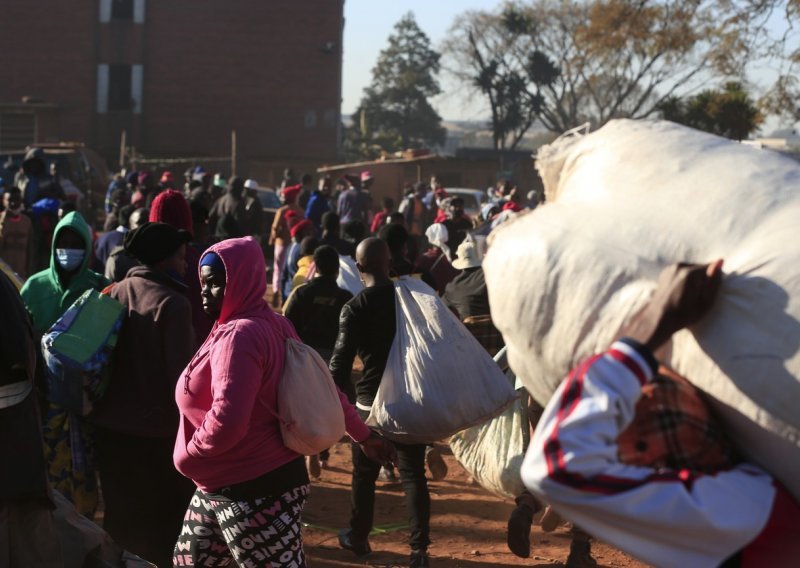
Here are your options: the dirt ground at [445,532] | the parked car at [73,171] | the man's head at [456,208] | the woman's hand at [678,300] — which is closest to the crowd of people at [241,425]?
the woman's hand at [678,300]

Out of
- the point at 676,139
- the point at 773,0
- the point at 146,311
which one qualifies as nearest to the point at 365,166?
the point at 773,0

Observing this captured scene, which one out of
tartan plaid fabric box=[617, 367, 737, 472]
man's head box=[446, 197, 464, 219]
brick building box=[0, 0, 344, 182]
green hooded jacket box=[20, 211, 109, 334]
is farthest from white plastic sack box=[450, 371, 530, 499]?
brick building box=[0, 0, 344, 182]

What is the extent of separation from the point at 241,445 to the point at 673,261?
2.32 m

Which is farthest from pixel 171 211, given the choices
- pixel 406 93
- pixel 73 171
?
pixel 406 93

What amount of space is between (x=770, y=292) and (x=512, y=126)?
176 feet

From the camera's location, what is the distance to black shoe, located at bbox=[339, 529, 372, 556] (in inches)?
264

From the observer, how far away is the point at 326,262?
726 cm

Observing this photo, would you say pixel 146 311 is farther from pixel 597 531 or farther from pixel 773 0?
pixel 773 0

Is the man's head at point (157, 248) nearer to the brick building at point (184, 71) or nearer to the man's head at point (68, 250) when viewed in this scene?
the man's head at point (68, 250)

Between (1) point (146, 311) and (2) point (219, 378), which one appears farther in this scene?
(1) point (146, 311)

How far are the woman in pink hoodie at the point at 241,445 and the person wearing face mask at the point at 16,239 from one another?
7.48 m

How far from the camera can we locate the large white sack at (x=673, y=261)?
214cm

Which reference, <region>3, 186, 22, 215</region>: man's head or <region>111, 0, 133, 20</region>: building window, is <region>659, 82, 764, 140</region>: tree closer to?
<region>3, 186, 22, 215</region>: man's head

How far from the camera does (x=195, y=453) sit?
4137mm
